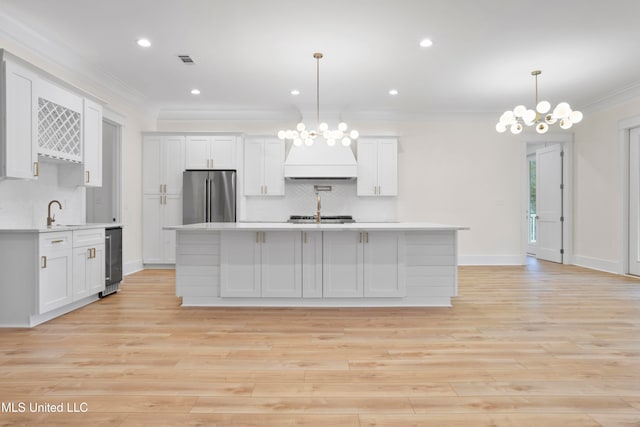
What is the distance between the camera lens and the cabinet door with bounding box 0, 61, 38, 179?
3105mm

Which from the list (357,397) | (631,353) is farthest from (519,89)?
(357,397)

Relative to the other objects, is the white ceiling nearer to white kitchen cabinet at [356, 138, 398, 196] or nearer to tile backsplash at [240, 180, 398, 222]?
white kitchen cabinet at [356, 138, 398, 196]

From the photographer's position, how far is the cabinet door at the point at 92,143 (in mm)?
4219

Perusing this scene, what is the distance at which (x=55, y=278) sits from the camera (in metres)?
3.40

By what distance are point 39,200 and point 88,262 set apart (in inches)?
32.7

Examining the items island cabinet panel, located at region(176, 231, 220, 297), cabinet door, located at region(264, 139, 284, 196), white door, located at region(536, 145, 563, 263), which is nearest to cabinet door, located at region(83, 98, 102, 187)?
island cabinet panel, located at region(176, 231, 220, 297)

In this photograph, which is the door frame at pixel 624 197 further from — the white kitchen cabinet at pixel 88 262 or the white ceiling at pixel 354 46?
the white kitchen cabinet at pixel 88 262

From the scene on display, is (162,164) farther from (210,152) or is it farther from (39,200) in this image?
(39,200)

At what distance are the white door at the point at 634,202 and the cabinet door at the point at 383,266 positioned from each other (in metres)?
4.44

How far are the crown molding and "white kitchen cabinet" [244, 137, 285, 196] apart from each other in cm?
200

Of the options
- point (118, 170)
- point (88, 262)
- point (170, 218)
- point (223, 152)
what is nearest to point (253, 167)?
point (223, 152)

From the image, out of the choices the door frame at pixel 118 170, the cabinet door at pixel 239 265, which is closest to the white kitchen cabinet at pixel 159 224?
the door frame at pixel 118 170

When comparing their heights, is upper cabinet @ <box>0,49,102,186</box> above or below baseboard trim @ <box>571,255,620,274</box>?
above

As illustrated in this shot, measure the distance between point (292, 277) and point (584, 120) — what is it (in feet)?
21.0
